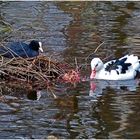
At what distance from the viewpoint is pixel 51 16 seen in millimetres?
18875

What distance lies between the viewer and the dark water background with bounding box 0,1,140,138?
9953mm

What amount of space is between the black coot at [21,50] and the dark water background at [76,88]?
0.76 ft

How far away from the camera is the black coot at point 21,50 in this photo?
1337 centimetres

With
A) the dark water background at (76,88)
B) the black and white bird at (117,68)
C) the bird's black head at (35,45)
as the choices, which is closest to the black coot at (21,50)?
the bird's black head at (35,45)

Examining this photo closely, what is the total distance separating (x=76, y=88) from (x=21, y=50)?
1.90 meters

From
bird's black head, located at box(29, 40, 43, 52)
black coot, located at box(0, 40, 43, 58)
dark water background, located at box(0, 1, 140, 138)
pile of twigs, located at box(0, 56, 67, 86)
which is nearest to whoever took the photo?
dark water background, located at box(0, 1, 140, 138)

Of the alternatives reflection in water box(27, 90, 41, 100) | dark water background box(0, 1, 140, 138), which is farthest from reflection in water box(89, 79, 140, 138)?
reflection in water box(27, 90, 41, 100)

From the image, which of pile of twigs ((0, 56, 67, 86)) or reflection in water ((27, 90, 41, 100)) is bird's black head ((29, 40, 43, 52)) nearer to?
pile of twigs ((0, 56, 67, 86))

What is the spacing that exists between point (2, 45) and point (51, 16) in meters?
5.63

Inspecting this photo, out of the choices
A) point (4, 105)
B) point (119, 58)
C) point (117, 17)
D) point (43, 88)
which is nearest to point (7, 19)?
point (117, 17)

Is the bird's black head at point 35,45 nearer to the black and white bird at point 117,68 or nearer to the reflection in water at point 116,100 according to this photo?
the black and white bird at point 117,68

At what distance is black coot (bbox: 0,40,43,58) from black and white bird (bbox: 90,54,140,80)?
130 cm

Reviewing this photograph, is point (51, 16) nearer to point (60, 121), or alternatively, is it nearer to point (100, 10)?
point (100, 10)

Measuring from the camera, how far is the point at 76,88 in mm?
12328
